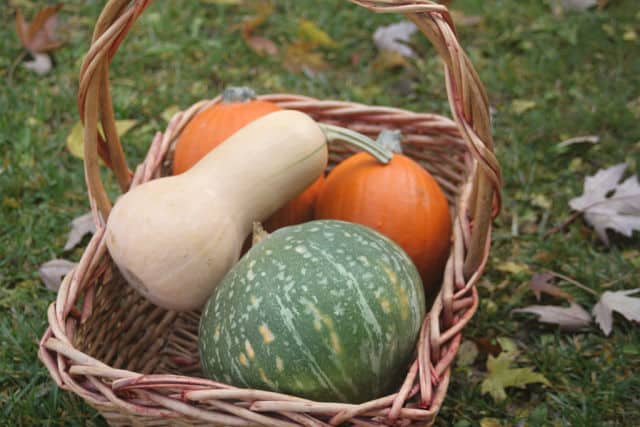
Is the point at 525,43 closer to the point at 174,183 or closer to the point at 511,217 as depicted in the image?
the point at 511,217

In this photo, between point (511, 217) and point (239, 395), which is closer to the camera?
point (239, 395)

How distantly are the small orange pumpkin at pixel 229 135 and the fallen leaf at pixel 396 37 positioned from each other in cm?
111

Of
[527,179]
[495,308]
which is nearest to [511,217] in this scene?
[527,179]

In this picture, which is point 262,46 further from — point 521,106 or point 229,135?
point 229,135

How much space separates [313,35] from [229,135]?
1.20 meters

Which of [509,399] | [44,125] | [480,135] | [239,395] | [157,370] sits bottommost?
[509,399]

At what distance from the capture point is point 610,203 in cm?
185

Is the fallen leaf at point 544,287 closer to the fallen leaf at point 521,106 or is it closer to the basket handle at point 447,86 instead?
the basket handle at point 447,86

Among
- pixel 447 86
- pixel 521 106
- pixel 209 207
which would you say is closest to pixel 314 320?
pixel 209 207

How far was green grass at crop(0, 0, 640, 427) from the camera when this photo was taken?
145cm

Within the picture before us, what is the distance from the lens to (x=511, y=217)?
1962 mm

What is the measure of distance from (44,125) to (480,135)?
154 centimetres


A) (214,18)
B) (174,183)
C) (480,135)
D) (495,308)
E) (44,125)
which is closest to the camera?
(480,135)

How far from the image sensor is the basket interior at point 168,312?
131cm
